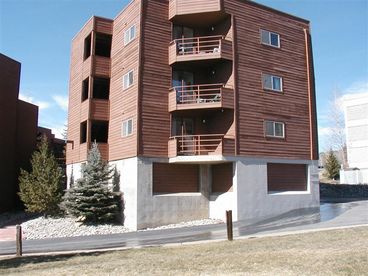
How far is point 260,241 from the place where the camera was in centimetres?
1526

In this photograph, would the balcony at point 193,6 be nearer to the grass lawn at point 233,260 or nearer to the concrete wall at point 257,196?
the concrete wall at point 257,196

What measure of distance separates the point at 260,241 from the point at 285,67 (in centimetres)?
1728

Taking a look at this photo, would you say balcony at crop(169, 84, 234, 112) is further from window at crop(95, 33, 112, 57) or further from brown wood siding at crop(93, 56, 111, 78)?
window at crop(95, 33, 112, 57)

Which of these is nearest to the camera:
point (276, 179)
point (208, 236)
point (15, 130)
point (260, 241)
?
point (260, 241)

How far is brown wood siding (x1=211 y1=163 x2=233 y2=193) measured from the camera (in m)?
26.7

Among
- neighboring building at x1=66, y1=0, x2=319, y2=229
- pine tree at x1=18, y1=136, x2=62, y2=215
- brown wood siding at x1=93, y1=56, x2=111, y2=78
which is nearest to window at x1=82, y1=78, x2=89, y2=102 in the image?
neighboring building at x1=66, y1=0, x2=319, y2=229

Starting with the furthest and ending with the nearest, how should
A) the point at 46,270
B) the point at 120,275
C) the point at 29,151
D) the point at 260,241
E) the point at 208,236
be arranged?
the point at 29,151, the point at 208,236, the point at 260,241, the point at 46,270, the point at 120,275

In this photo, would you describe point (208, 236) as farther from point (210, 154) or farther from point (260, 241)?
point (210, 154)

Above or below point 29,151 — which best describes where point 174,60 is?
above

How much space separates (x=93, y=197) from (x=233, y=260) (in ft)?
49.7

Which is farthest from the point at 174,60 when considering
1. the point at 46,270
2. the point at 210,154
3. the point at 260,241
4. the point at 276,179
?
the point at 46,270

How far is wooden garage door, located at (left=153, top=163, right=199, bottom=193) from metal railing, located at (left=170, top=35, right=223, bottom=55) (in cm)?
698

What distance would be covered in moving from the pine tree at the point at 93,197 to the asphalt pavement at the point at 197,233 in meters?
2.92

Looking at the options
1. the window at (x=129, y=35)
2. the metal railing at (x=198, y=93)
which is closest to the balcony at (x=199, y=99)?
the metal railing at (x=198, y=93)
